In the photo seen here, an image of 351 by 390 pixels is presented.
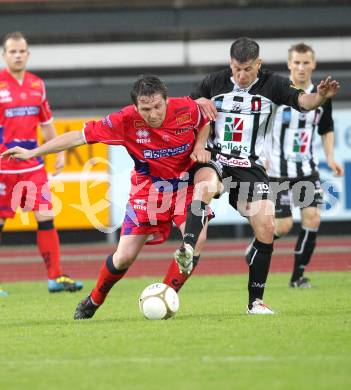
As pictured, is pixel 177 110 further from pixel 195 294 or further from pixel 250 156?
pixel 195 294

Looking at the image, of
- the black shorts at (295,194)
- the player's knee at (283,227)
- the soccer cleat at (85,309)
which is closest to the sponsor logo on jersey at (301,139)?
the black shorts at (295,194)

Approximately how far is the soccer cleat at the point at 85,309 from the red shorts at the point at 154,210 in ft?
1.83

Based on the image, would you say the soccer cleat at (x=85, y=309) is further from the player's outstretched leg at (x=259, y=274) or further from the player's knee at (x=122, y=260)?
the player's outstretched leg at (x=259, y=274)

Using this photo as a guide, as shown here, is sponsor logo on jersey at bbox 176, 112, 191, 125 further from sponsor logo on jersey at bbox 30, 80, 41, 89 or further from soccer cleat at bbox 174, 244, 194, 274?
sponsor logo on jersey at bbox 30, 80, 41, 89

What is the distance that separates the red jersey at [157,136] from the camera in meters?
7.63

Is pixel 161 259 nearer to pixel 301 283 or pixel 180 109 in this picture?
pixel 301 283

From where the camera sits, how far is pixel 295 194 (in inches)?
424

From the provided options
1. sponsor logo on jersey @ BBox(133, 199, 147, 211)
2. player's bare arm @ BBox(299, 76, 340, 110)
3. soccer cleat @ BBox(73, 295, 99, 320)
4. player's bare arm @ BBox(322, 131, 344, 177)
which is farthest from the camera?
player's bare arm @ BBox(322, 131, 344, 177)

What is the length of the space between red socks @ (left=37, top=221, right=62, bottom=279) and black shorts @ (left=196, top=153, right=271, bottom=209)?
3.26 m

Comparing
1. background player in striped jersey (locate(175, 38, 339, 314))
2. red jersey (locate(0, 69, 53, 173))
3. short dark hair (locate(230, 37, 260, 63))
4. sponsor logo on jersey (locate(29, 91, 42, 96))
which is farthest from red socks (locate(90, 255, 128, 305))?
sponsor logo on jersey (locate(29, 91, 42, 96))

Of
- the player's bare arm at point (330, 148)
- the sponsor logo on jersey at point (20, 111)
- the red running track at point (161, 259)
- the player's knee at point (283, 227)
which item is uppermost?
the sponsor logo on jersey at point (20, 111)

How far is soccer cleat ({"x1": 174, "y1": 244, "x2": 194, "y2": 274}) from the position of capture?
6855 millimetres

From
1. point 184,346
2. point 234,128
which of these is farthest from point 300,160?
point 184,346

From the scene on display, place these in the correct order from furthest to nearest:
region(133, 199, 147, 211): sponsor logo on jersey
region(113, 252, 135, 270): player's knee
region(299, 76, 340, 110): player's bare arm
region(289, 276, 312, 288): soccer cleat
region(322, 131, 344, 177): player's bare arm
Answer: region(322, 131, 344, 177): player's bare arm → region(289, 276, 312, 288): soccer cleat → region(133, 199, 147, 211): sponsor logo on jersey → region(113, 252, 135, 270): player's knee → region(299, 76, 340, 110): player's bare arm
